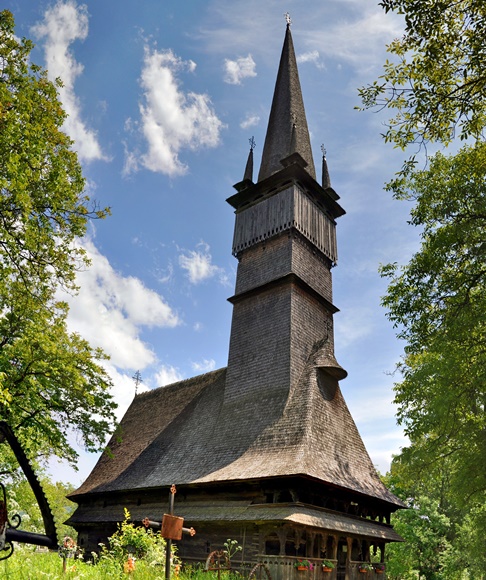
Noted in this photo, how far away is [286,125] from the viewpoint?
2859 cm

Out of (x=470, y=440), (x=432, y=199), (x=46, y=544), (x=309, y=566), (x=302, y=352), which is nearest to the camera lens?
(x=46, y=544)

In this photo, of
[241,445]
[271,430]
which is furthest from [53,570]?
[241,445]

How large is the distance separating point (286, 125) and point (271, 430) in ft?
62.5

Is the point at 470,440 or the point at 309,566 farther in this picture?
the point at 470,440

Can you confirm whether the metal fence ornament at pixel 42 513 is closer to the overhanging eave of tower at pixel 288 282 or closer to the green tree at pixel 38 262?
the green tree at pixel 38 262

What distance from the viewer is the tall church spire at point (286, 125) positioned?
27.4 m

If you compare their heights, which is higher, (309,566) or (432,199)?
(432,199)

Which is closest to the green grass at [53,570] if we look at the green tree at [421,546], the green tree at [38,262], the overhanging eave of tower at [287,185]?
the green tree at [38,262]

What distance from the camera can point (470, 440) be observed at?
17.4m

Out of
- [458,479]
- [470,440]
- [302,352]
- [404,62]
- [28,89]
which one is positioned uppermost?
[28,89]

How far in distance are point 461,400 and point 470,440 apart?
92.3 inches

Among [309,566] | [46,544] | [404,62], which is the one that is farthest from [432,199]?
[46,544]

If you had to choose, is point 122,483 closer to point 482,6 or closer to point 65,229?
point 65,229

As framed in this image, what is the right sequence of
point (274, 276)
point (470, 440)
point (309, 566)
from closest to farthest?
point (309, 566) → point (470, 440) → point (274, 276)
